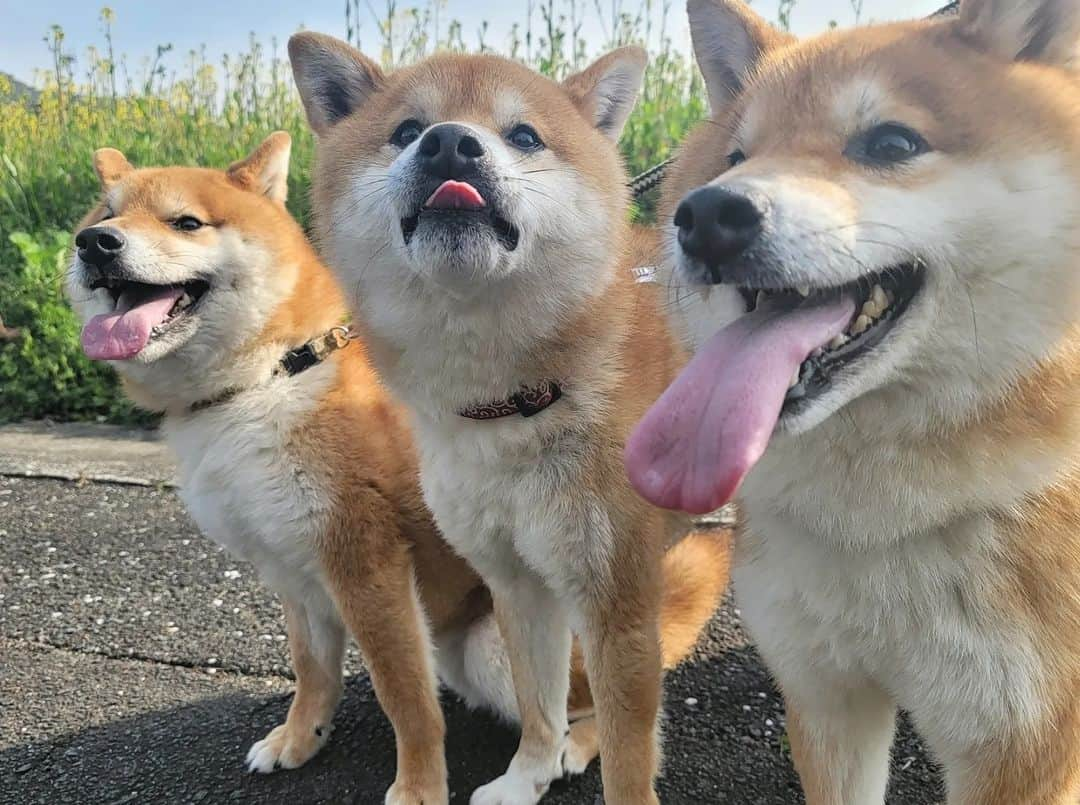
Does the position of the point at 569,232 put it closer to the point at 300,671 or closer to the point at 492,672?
the point at 492,672

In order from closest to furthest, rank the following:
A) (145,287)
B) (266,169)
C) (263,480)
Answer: (263,480)
(145,287)
(266,169)

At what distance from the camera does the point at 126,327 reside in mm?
2096

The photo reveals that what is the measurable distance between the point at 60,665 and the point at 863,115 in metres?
2.70

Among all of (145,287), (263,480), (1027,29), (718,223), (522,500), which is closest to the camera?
(718,223)

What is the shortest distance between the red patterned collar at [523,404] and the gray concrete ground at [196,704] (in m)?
0.98

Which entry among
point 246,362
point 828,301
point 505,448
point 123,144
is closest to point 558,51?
point 123,144

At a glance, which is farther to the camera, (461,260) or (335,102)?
(335,102)

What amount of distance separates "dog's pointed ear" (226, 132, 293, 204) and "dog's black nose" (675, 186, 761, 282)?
69.3 inches

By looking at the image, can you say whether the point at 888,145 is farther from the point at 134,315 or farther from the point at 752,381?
the point at 134,315

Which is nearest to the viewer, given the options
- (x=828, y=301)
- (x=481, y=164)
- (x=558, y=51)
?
(x=828, y=301)

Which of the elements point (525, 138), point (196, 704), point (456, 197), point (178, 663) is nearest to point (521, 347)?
point (456, 197)

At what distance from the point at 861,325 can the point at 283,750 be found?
1758mm

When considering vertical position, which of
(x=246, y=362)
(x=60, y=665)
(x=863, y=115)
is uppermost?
(x=863, y=115)

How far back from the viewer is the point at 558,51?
5.52m
